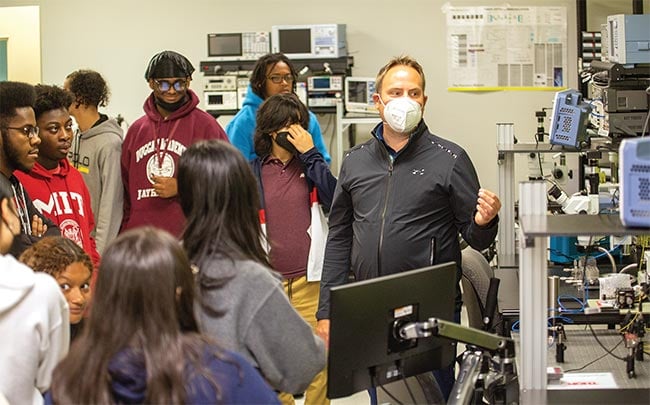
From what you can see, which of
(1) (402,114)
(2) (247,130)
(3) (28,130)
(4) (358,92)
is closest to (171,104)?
(2) (247,130)

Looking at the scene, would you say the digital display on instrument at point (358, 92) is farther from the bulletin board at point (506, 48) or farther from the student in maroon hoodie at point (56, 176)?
the student in maroon hoodie at point (56, 176)

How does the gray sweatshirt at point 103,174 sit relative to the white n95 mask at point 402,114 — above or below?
below

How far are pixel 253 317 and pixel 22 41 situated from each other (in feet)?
11.6

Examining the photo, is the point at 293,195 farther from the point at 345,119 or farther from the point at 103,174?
the point at 345,119

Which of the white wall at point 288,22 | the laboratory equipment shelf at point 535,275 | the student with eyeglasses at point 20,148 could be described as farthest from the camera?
the white wall at point 288,22

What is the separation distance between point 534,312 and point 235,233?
0.80 m

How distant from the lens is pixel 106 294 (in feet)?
5.49

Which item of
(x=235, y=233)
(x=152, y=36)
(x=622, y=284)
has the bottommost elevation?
(x=622, y=284)

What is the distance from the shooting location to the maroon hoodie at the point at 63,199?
3338mm

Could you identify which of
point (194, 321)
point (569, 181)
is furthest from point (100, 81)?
point (569, 181)

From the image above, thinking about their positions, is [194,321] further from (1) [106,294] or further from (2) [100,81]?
(2) [100,81]

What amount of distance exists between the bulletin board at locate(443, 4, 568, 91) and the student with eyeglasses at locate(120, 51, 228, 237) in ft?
13.4

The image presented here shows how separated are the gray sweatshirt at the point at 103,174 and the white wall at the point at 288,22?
355 centimetres

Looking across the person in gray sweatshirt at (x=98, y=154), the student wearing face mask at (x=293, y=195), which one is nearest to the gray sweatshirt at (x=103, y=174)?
the person in gray sweatshirt at (x=98, y=154)
